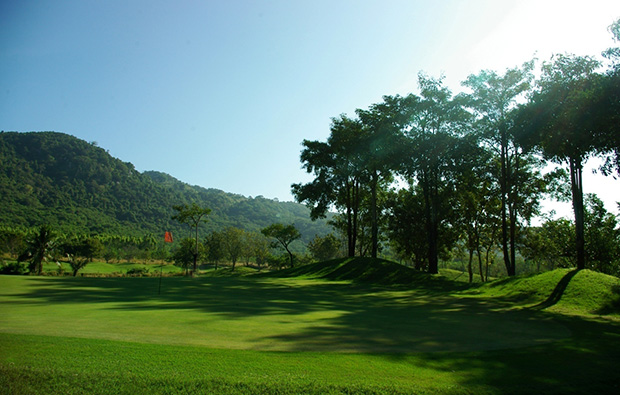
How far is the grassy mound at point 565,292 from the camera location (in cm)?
1683

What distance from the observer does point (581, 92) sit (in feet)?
60.1

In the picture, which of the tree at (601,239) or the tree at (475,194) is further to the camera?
the tree at (601,239)

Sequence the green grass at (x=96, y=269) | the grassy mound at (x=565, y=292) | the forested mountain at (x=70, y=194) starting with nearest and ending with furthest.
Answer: the grassy mound at (x=565, y=292)
the green grass at (x=96, y=269)
the forested mountain at (x=70, y=194)

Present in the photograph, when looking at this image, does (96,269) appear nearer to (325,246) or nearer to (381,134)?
(325,246)

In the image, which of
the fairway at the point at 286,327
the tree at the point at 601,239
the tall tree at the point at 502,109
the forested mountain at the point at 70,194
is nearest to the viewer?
the fairway at the point at 286,327

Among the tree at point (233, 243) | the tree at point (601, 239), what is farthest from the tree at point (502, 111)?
the tree at point (233, 243)

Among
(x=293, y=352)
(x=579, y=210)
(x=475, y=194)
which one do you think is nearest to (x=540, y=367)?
(x=293, y=352)

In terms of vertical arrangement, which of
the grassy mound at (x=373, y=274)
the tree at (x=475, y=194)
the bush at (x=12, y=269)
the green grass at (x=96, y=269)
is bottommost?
the green grass at (x=96, y=269)

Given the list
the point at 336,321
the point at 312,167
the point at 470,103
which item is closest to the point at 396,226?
the point at 312,167

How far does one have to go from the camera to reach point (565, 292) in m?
19.0

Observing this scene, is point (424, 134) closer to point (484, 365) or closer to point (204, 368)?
point (484, 365)

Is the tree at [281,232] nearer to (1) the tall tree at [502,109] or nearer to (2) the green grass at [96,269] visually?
(2) the green grass at [96,269]

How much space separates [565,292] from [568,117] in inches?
353

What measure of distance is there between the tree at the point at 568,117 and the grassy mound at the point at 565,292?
1880 millimetres
